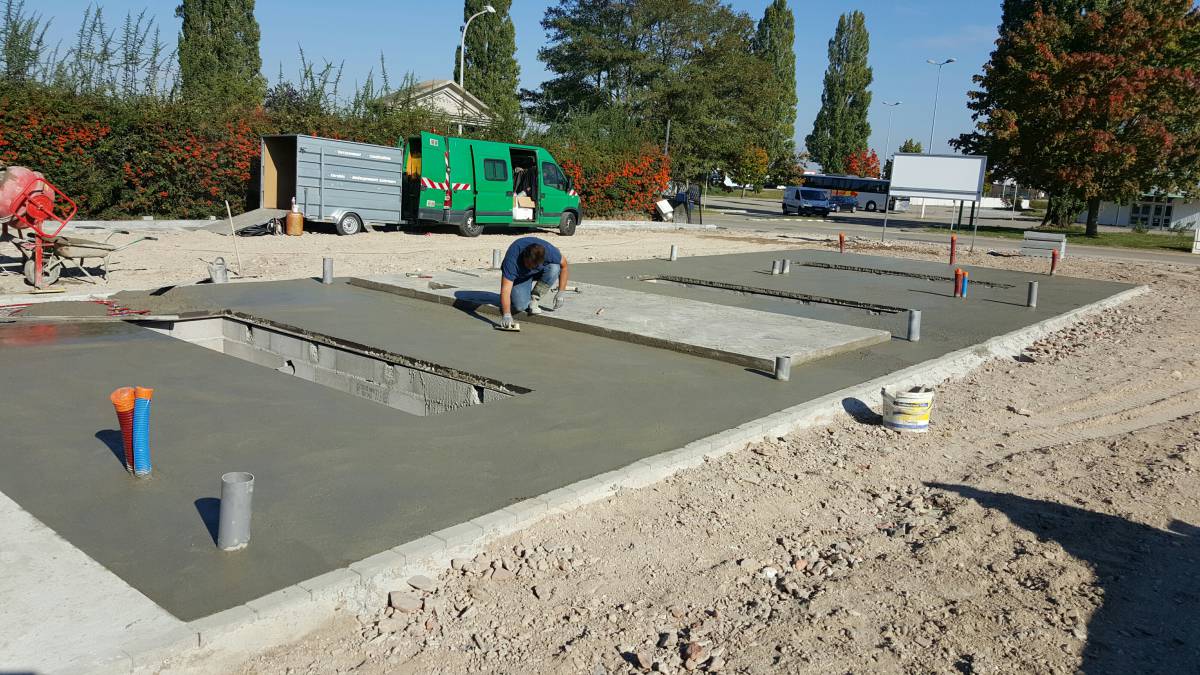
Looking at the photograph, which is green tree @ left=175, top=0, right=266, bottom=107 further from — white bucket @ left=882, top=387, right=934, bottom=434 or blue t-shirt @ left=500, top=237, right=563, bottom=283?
white bucket @ left=882, top=387, right=934, bottom=434

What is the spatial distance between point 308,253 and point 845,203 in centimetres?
4501

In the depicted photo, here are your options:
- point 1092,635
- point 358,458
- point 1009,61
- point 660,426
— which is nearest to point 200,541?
point 358,458

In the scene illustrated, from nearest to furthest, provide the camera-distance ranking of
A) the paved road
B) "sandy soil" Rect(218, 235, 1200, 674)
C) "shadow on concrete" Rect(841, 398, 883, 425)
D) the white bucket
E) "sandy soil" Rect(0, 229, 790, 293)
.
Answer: "sandy soil" Rect(218, 235, 1200, 674) → the white bucket → "shadow on concrete" Rect(841, 398, 883, 425) → "sandy soil" Rect(0, 229, 790, 293) → the paved road

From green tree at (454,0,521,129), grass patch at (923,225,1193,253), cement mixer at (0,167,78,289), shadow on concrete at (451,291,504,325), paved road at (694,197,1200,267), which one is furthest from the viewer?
green tree at (454,0,521,129)

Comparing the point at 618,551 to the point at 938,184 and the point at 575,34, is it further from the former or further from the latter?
the point at 575,34

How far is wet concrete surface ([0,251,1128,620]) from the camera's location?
4363 mm

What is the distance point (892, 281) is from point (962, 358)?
790 cm

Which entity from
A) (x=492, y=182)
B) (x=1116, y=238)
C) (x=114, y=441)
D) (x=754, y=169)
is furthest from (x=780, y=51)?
(x=114, y=441)

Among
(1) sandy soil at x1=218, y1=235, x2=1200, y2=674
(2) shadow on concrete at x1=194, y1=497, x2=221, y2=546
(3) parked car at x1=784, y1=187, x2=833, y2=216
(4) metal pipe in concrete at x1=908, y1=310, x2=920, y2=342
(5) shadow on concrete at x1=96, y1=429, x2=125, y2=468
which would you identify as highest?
(3) parked car at x1=784, y1=187, x2=833, y2=216

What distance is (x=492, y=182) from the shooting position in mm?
23516

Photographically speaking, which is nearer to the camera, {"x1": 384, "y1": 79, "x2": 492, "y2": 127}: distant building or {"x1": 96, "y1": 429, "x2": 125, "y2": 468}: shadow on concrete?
{"x1": 96, "y1": 429, "x2": 125, "y2": 468}: shadow on concrete

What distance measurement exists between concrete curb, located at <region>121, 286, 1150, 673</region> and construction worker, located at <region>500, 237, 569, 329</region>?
3.95 m

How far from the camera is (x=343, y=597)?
394cm

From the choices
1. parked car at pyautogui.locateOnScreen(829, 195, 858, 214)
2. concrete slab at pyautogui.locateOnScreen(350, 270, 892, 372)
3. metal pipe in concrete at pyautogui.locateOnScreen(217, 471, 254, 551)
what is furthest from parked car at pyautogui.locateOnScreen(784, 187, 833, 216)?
metal pipe in concrete at pyautogui.locateOnScreen(217, 471, 254, 551)
